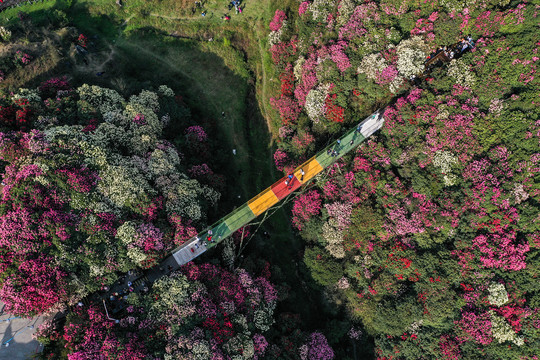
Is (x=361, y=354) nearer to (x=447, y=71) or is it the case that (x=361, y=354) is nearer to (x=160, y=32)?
(x=447, y=71)

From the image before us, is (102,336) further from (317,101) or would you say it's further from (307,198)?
(317,101)

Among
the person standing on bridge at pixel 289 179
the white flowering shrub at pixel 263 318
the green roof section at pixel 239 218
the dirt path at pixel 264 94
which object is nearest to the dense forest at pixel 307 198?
the white flowering shrub at pixel 263 318

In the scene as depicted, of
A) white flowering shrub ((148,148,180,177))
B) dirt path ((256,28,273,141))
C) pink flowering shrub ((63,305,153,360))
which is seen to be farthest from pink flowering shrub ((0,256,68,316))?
dirt path ((256,28,273,141))

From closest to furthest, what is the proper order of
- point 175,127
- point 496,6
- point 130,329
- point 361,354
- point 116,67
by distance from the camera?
1. point 130,329
2. point 496,6
3. point 361,354
4. point 175,127
5. point 116,67

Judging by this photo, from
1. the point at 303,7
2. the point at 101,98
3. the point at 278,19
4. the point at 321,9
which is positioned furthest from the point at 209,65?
the point at 321,9

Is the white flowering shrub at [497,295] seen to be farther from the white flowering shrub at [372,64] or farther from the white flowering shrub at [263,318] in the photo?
the white flowering shrub at [372,64]

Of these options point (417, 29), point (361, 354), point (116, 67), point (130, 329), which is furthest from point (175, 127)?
point (361, 354)
